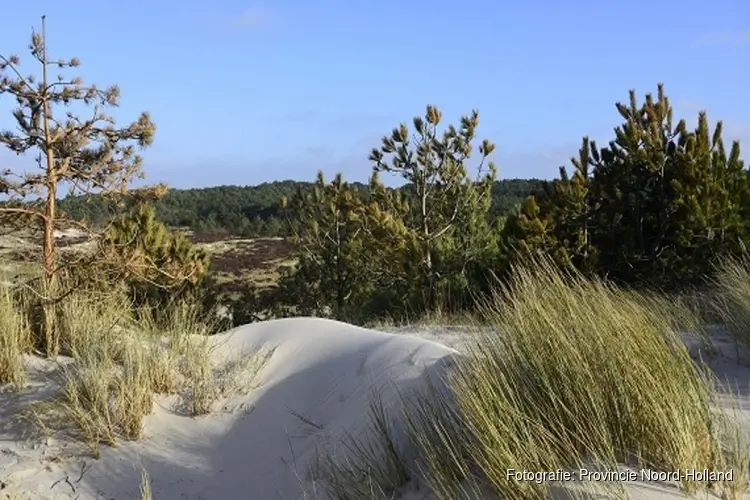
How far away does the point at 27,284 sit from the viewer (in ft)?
21.3

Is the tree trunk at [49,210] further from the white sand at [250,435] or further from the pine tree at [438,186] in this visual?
the pine tree at [438,186]

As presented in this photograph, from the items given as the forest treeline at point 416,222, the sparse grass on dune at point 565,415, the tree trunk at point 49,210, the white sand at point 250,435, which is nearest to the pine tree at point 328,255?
the forest treeline at point 416,222

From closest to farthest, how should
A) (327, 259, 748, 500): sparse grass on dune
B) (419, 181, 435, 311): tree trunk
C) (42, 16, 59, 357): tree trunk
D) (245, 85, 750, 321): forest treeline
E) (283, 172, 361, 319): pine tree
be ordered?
(327, 259, 748, 500): sparse grass on dune, (42, 16, 59, 357): tree trunk, (245, 85, 750, 321): forest treeline, (419, 181, 435, 311): tree trunk, (283, 172, 361, 319): pine tree

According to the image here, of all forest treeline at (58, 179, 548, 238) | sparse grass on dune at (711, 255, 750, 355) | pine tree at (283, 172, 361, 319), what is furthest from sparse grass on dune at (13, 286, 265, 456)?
forest treeline at (58, 179, 548, 238)

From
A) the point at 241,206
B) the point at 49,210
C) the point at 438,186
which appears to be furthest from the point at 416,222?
the point at 241,206

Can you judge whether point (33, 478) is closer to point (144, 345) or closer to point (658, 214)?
point (144, 345)

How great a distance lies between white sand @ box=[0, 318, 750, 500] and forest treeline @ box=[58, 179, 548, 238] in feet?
46.7

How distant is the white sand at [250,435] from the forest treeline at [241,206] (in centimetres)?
1425

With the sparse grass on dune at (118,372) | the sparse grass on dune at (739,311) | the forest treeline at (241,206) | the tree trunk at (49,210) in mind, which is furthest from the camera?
the forest treeline at (241,206)

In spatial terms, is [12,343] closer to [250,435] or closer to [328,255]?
[250,435]

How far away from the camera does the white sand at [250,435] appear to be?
4.27 m

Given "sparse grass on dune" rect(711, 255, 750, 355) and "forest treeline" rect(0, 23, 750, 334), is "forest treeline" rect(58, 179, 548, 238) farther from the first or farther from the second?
"sparse grass on dune" rect(711, 255, 750, 355)

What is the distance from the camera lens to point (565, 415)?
3.13 meters

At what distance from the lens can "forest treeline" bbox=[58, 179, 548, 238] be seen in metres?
37.2
